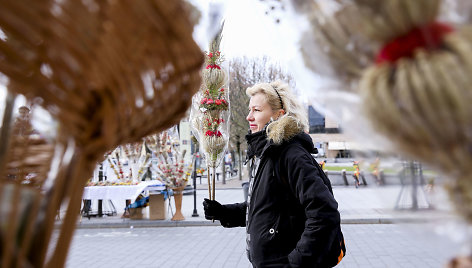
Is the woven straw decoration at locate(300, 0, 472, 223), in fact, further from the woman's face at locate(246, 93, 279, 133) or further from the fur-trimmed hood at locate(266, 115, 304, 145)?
the woman's face at locate(246, 93, 279, 133)

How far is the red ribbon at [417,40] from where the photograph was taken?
514mm

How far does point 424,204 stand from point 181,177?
11.1 m

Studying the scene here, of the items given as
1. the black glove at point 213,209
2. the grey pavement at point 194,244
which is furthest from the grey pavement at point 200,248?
the black glove at point 213,209

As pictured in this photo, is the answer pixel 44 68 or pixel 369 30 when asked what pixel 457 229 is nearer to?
pixel 369 30

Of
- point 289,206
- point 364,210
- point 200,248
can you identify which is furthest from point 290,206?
point 364,210

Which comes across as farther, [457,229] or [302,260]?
[302,260]

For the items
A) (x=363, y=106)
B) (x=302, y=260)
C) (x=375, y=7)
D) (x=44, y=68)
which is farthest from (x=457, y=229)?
(x=302, y=260)

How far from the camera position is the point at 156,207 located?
1164 centimetres

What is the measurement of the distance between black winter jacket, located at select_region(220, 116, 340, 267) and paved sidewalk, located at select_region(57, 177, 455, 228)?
28 centimetres

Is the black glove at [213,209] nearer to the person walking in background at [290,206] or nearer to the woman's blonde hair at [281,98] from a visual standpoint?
the person walking in background at [290,206]

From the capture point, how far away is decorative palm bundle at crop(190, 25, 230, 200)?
4301mm

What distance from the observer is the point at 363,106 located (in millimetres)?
549

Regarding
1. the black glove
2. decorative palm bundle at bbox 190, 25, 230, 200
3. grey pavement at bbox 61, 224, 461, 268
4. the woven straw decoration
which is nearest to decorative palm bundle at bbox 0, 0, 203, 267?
the woven straw decoration

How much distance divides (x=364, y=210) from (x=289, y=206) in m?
10.3
